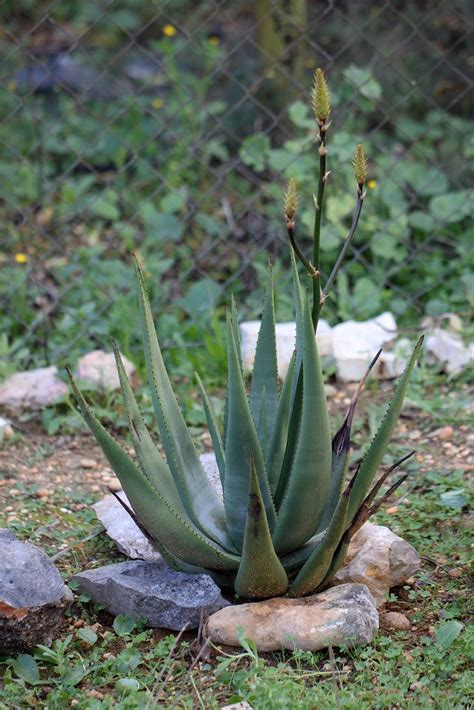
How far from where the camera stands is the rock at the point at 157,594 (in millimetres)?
2258

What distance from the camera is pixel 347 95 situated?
4355 millimetres

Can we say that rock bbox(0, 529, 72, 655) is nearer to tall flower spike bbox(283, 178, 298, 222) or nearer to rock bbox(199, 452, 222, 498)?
rock bbox(199, 452, 222, 498)

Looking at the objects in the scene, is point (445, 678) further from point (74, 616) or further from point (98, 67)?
point (98, 67)

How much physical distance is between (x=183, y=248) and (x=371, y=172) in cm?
89

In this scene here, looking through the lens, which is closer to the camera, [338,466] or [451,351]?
[338,466]

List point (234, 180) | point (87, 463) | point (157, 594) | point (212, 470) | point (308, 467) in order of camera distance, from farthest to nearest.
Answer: point (234, 180) → point (87, 463) → point (212, 470) → point (157, 594) → point (308, 467)

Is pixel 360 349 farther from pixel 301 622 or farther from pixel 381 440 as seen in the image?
pixel 301 622

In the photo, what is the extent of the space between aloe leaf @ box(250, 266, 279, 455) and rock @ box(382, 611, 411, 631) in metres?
0.47

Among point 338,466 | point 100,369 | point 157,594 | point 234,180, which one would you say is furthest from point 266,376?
point 234,180

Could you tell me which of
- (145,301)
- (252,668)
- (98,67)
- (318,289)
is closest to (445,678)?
(252,668)

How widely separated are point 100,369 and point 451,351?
126 cm

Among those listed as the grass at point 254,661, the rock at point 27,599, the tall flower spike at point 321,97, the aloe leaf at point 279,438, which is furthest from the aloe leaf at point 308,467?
the rock at point 27,599

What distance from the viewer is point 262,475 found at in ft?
7.16

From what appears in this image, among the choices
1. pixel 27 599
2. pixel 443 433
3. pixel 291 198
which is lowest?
pixel 27 599
